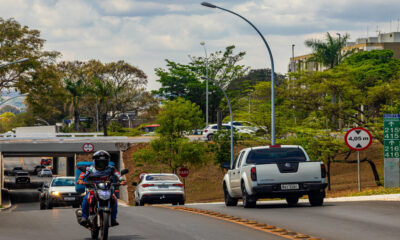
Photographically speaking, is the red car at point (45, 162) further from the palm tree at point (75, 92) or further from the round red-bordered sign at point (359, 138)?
the round red-bordered sign at point (359, 138)

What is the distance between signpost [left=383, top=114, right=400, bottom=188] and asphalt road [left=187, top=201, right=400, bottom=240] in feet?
24.0

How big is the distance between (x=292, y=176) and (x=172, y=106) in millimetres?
33973

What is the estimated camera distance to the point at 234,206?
21.7 metres

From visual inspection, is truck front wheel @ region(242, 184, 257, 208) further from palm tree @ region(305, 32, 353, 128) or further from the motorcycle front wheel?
palm tree @ region(305, 32, 353, 128)

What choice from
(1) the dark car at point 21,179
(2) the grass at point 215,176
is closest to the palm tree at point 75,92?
(1) the dark car at point 21,179

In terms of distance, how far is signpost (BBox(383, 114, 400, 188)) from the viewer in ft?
85.8

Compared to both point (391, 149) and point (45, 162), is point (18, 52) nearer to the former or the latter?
point (391, 149)

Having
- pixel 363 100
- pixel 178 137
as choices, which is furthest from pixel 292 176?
pixel 178 137

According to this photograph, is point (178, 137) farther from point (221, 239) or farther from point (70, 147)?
point (221, 239)

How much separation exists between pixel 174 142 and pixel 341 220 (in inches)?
1469

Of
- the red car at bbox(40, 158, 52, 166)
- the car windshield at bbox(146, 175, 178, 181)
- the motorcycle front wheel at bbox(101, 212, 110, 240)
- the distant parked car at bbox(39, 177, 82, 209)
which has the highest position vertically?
the motorcycle front wheel at bbox(101, 212, 110, 240)

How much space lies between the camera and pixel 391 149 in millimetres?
26312

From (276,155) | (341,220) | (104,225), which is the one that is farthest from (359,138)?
(104,225)

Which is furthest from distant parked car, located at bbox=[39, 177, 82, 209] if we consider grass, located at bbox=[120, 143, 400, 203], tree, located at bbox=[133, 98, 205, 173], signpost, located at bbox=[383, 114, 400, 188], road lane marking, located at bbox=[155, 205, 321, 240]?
tree, located at bbox=[133, 98, 205, 173]
